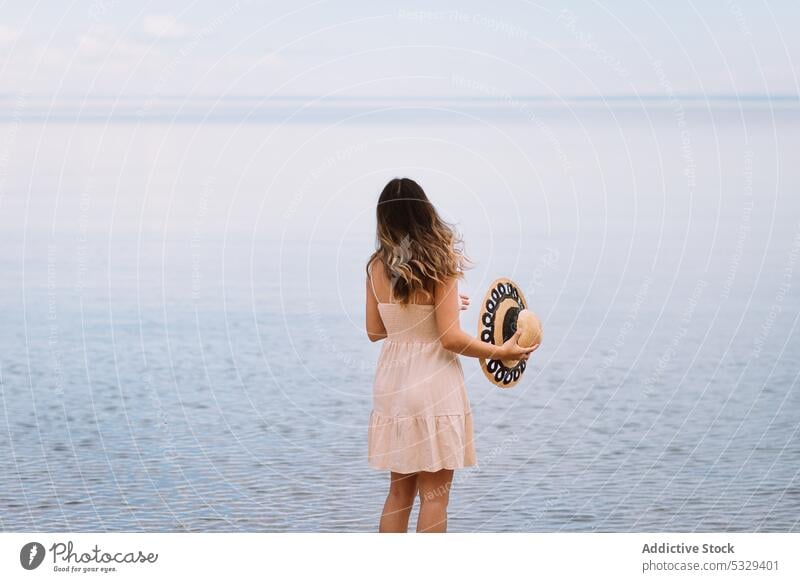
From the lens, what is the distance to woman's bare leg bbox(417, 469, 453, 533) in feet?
16.8

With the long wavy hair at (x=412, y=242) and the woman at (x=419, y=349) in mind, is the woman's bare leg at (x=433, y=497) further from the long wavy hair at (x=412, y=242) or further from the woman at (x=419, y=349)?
the long wavy hair at (x=412, y=242)

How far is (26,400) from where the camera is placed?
28.0ft

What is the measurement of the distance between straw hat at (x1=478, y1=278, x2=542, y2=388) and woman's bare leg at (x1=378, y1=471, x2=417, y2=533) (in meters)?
0.51

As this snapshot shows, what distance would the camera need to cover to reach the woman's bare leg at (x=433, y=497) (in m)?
5.12

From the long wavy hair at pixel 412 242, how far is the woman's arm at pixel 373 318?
0.13 metres

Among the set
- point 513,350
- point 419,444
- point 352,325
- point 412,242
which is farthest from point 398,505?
point 352,325

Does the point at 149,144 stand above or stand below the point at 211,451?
above

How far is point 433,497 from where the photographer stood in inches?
203
